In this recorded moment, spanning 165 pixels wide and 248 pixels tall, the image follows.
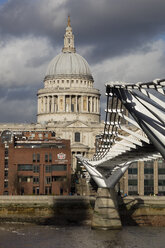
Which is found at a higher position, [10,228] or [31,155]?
[31,155]

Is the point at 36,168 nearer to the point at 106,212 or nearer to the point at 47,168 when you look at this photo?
the point at 47,168

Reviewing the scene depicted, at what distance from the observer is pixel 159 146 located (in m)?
27.9

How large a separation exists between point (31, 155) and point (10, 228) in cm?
3444

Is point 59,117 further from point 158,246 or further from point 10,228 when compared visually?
point 158,246

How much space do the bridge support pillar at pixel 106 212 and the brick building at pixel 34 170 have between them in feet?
95.8

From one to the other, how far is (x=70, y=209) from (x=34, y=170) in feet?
65.9

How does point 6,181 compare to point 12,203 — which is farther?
point 6,181

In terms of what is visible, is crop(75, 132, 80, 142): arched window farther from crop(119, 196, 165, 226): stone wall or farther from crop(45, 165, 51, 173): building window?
crop(119, 196, 165, 226): stone wall

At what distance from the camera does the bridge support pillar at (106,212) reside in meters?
65.6

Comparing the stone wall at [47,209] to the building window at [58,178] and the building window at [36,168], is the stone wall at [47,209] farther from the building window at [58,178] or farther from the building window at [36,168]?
the building window at [58,178]

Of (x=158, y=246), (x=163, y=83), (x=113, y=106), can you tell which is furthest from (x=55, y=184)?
(x=163, y=83)

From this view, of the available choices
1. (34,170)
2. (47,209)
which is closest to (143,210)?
(47,209)

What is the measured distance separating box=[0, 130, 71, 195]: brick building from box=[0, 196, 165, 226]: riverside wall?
16.1 m

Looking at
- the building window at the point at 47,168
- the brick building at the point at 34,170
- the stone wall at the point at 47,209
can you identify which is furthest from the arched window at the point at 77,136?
the stone wall at the point at 47,209
